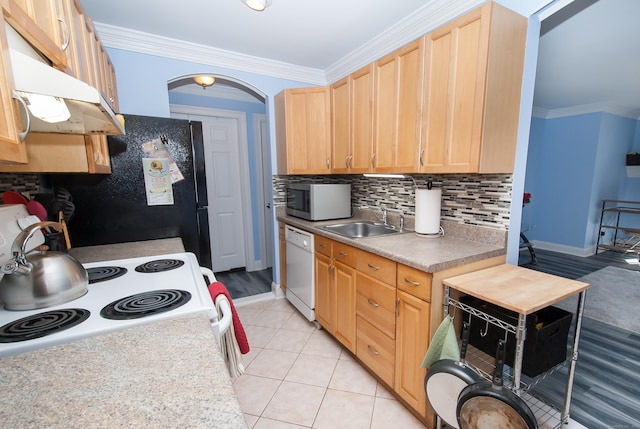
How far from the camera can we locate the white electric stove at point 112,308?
0.74 metres

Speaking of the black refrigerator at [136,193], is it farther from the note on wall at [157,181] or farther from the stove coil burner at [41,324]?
the stove coil burner at [41,324]

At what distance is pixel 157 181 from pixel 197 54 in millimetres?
1317

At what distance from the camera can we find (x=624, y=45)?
7.80 ft

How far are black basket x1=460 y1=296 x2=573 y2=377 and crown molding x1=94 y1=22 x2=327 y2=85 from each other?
8.62 ft

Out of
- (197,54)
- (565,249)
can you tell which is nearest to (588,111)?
(565,249)

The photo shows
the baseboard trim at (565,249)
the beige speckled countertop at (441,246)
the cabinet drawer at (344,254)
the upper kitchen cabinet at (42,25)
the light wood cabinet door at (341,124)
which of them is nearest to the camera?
the upper kitchen cabinet at (42,25)

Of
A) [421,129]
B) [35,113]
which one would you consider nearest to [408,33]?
[421,129]

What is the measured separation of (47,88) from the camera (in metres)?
0.69

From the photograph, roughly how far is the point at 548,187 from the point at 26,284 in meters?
6.43

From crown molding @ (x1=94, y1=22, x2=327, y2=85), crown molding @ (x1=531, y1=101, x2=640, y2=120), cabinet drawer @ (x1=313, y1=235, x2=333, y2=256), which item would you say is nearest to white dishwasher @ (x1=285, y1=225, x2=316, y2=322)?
cabinet drawer @ (x1=313, y1=235, x2=333, y2=256)

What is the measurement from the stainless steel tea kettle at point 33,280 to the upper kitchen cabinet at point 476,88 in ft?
5.77

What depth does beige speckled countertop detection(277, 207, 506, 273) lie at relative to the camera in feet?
4.60

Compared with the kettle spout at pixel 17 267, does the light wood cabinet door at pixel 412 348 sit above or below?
below

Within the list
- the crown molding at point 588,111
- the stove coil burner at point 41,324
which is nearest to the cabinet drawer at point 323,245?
the stove coil burner at point 41,324
